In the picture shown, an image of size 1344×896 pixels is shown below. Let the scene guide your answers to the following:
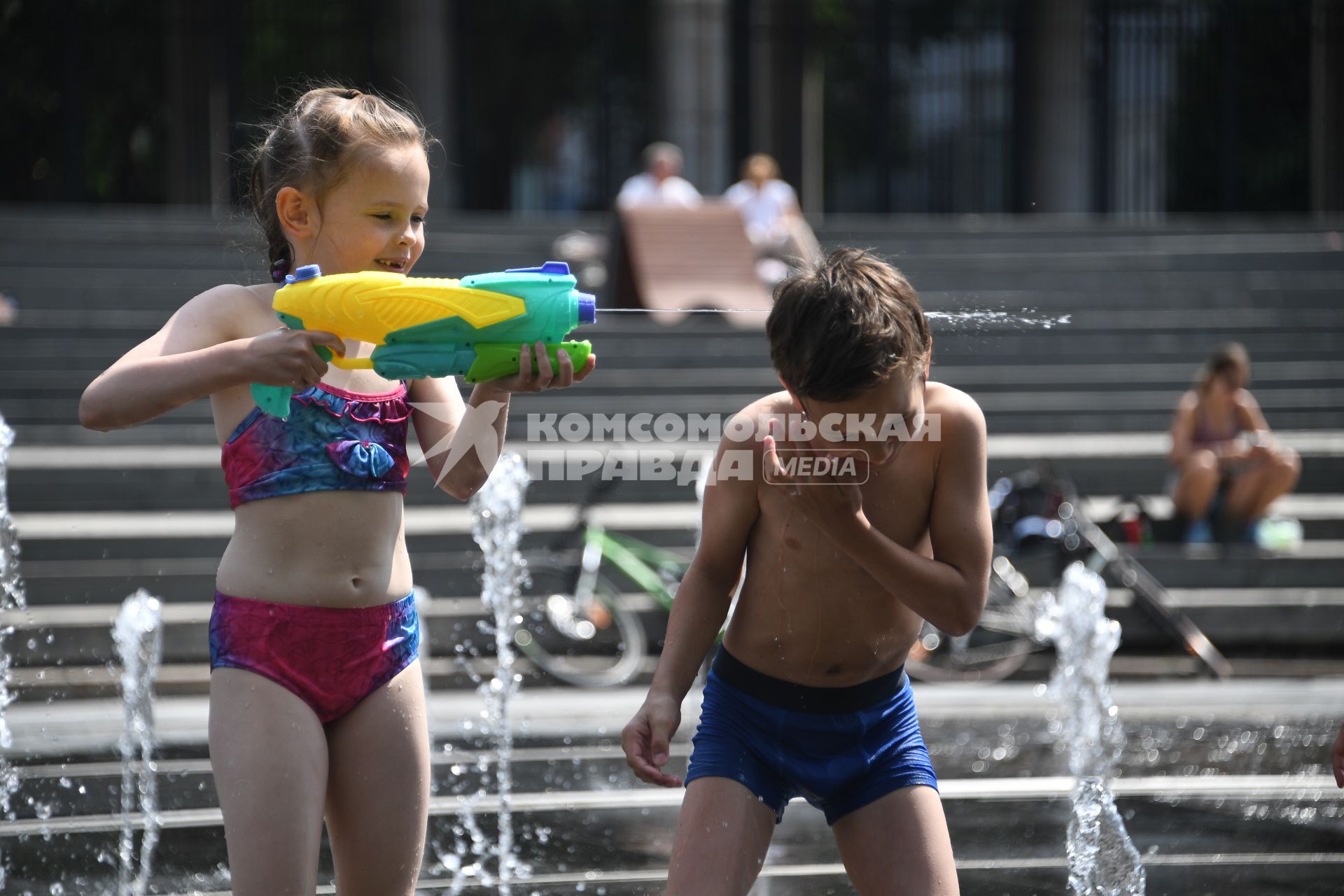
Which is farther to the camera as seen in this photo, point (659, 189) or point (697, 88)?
point (697, 88)

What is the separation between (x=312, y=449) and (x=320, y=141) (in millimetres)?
573

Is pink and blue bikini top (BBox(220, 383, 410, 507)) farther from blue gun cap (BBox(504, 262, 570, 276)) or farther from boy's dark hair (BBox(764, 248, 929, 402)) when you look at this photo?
boy's dark hair (BBox(764, 248, 929, 402))

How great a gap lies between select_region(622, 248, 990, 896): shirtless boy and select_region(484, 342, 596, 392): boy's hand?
0.38 meters

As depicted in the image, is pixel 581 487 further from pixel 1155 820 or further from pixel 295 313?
pixel 295 313

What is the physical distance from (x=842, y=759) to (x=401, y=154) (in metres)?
Result: 1.41

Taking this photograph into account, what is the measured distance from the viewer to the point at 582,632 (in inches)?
321

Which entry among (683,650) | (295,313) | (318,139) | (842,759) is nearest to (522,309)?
(295,313)

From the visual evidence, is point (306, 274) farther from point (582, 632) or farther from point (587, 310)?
point (582, 632)

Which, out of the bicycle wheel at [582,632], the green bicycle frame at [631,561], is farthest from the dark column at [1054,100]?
the bicycle wheel at [582,632]

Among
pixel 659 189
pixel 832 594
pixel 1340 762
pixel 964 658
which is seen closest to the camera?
pixel 832 594

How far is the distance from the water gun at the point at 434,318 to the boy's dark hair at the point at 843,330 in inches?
14.9

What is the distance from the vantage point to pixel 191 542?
905cm

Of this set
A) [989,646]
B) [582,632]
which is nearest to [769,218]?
[989,646]

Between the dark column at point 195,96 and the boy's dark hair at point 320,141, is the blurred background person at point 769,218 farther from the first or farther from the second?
the boy's dark hair at point 320,141
